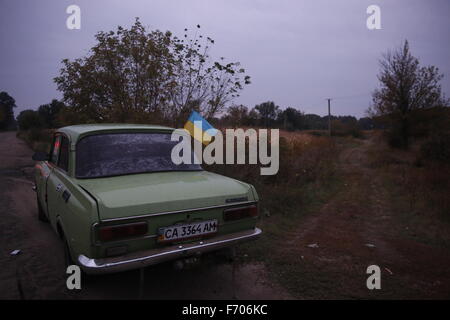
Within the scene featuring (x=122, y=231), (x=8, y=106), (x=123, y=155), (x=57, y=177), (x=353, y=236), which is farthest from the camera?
(x=8, y=106)

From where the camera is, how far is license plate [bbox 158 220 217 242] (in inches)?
99.1

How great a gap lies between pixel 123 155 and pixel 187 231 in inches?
47.9

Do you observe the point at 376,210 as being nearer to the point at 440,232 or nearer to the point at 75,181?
the point at 440,232

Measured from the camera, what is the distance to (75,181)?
2.87 meters

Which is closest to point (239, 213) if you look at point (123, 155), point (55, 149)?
point (123, 155)

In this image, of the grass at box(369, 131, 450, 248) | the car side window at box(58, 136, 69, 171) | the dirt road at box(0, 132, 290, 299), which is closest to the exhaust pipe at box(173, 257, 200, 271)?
the dirt road at box(0, 132, 290, 299)

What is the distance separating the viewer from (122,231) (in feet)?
7.60

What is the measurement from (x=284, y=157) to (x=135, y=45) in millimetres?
6059

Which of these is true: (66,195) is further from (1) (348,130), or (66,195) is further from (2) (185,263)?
(1) (348,130)

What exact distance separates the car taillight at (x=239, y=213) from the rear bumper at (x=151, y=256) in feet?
0.64

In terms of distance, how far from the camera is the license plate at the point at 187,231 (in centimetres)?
252

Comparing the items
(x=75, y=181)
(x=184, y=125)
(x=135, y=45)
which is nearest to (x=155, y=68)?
(x=135, y=45)

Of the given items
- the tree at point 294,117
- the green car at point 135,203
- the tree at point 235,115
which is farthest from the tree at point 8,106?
the green car at point 135,203
